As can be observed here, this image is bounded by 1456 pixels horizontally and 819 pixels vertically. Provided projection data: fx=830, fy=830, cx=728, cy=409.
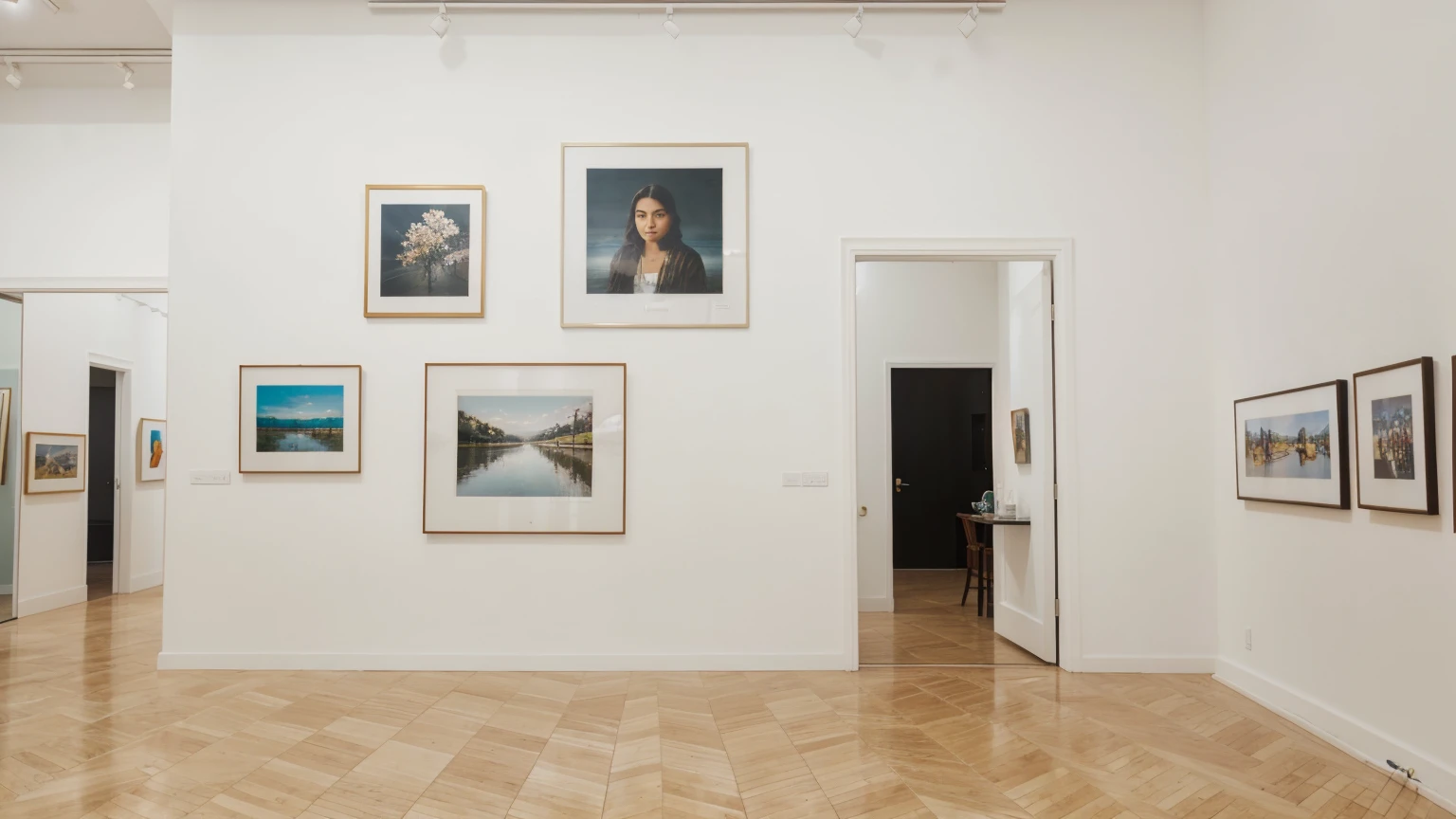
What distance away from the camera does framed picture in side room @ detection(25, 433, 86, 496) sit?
24.7 ft

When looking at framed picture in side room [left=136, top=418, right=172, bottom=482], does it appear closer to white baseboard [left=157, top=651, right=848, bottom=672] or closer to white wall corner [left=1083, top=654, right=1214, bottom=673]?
white baseboard [left=157, top=651, right=848, bottom=672]

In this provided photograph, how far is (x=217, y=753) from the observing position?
3904 mm

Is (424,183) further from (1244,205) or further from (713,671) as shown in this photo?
(1244,205)

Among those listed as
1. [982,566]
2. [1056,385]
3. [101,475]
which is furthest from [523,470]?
[101,475]

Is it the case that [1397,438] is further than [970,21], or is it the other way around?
[970,21]

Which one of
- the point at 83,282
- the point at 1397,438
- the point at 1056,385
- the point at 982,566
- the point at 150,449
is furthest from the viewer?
the point at 150,449

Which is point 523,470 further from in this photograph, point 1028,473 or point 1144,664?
point 1144,664

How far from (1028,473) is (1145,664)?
163 centimetres

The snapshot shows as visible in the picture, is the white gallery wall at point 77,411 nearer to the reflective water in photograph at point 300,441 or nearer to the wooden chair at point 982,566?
the reflective water in photograph at point 300,441

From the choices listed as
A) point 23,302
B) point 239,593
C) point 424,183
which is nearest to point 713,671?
point 239,593

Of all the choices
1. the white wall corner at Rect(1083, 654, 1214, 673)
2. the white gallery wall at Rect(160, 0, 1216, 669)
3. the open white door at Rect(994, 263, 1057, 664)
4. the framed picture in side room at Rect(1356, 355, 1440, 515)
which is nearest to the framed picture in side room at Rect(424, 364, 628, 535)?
the white gallery wall at Rect(160, 0, 1216, 669)

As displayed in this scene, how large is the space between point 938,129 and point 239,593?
5.57 metres

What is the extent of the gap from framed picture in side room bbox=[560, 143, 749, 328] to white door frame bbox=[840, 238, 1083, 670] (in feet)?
2.53

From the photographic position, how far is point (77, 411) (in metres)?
8.13
